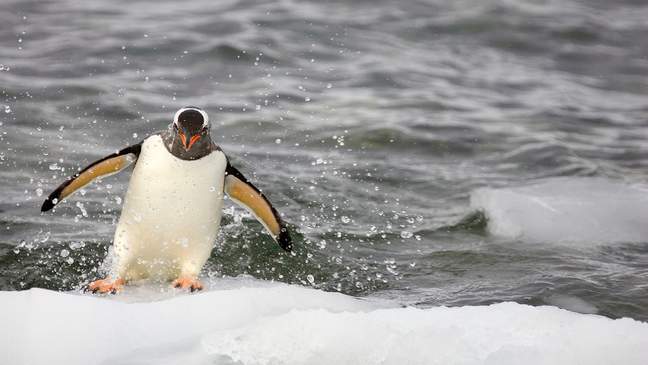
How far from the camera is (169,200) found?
13.5 ft

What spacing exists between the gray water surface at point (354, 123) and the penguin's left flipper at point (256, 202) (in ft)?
1.09

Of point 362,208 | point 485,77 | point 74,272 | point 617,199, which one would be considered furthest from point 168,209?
point 485,77

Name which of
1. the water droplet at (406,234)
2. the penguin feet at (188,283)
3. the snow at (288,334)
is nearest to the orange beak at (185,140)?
the penguin feet at (188,283)

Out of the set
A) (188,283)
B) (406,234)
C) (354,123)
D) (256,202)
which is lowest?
(354,123)

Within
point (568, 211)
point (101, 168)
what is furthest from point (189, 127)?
point (568, 211)

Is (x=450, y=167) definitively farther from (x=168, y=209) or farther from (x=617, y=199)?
(x=168, y=209)

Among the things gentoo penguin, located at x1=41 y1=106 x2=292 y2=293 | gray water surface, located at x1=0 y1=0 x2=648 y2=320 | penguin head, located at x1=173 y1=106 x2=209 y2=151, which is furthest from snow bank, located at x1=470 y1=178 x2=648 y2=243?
penguin head, located at x1=173 y1=106 x2=209 y2=151

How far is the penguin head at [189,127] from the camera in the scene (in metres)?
3.96

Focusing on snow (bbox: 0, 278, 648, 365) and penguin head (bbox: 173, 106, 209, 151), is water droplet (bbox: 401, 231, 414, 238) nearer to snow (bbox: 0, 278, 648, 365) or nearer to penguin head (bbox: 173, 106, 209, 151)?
penguin head (bbox: 173, 106, 209, 151)

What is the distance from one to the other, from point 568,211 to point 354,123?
2.15 meters

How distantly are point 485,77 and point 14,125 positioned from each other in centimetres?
425

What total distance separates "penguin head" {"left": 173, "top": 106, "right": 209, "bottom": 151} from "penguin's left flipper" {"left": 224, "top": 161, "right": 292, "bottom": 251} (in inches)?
12.9

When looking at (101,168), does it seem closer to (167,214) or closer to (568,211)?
(167,214)

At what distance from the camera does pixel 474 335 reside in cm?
337
